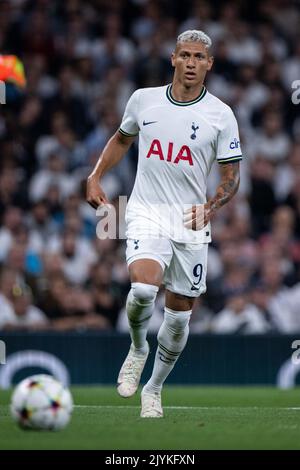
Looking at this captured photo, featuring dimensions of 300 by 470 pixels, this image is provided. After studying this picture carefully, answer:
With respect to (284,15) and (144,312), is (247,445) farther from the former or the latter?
(284,15)

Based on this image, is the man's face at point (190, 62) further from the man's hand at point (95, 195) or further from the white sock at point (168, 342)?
the white sock at point (168, 342)

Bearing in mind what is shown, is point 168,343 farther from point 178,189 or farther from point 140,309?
point 178,189

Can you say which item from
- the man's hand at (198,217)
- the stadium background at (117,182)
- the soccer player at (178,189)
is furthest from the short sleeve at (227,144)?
the stadium background at (117,182)

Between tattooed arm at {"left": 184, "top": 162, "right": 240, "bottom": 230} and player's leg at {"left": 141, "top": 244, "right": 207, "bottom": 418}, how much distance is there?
10.9 inches

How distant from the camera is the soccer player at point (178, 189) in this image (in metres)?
8.61

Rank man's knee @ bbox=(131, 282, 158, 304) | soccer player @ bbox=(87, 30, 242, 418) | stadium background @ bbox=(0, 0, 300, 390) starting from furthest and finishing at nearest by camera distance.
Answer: stadium background @ bbox=(0, 0, 300, 390) → soccer player @ bbox=(87, 30, 242, 418) → man's knee @ bbox=(131, 282, 158, 304)

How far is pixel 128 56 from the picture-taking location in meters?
17.6

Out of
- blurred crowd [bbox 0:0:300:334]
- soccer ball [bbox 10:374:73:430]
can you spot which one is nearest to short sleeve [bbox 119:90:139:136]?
soccer ball [bbox 10:374:73:430]

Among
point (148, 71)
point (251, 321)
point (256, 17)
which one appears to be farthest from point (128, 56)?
point (251, 321)

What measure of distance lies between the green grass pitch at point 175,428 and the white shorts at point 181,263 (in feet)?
3.15

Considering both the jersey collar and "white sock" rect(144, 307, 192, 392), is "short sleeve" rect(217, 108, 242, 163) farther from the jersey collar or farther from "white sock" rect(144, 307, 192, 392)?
"white sock" rect(144, 307, 192, 392)

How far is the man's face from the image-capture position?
8.69 m

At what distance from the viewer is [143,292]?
27.0 ft

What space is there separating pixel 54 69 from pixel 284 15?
3.77 meters
